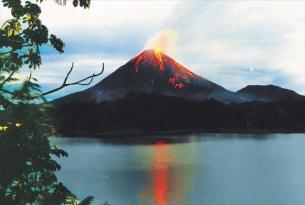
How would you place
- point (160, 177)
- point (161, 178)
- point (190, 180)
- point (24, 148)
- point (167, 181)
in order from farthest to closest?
point (160, 177)
point (161, 178)
point (167, 181)
point (190, 180)
point (24, 148)

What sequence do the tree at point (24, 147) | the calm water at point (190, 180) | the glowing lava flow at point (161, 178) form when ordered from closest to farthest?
the tree at point (24, 147) < the calm water at point (190, 180) < the glowing lava flow at point (161, 178)

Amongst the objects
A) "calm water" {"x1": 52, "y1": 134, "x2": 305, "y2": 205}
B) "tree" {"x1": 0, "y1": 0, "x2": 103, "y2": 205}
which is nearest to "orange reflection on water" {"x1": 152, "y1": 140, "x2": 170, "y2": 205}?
"calm water" {"x1": 52, "y1": 134, "x2": 305, "y2": 205}

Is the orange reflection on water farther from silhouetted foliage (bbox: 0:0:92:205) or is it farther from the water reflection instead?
silhouetted foliage (bbox: 0:0:92:205)

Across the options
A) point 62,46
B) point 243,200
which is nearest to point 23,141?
point 62,46

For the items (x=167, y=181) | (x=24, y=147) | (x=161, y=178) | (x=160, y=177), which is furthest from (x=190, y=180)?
(x=24, y=147)

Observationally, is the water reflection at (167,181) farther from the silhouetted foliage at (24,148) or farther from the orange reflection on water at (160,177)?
the silhouetted foliage at (24,148)

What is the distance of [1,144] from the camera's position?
6.51 meters

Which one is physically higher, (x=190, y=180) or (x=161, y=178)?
(x=190, y=180)

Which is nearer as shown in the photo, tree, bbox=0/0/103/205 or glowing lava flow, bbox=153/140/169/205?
tree, bbox=0/0/103/205

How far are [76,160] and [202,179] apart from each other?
35.6 metres

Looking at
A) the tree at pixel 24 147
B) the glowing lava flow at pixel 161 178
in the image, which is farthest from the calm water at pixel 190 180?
the tree at pixel 24 147

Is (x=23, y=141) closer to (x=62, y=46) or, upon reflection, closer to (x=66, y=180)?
(x=62, y=46)

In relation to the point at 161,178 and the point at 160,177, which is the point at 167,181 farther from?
the point at 160,177

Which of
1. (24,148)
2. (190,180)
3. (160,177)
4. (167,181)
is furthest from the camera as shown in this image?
(160,177)
